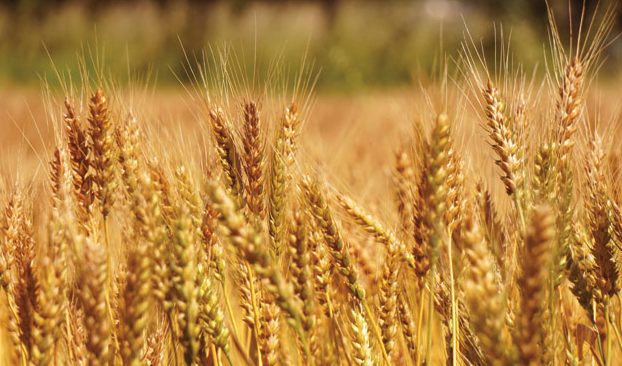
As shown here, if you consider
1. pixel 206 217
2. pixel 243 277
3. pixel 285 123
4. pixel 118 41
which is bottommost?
pixel 118 41

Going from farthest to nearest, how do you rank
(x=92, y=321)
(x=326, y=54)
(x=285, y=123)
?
(x=326, y=54) → (x=285, y=123) → (x=92, y=321)

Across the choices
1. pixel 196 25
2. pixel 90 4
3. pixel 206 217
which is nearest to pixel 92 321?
pixel 206 217

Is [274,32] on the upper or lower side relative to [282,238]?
lower

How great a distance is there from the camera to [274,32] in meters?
9.51

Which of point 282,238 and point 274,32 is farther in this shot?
point 274,32

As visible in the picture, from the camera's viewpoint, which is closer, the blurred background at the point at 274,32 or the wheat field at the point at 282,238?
the wheat field at the point at 282,238

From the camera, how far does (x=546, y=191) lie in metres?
0.74

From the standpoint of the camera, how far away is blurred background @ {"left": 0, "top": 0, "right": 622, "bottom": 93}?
7.80 metres

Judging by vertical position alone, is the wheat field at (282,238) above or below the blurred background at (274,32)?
above

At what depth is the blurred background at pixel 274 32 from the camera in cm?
780

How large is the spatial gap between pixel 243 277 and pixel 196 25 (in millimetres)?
9329

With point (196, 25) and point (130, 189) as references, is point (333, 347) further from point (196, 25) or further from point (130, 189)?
point (196, 25)

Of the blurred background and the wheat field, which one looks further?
the blurred background

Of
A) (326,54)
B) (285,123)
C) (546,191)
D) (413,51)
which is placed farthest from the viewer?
(413,51)
